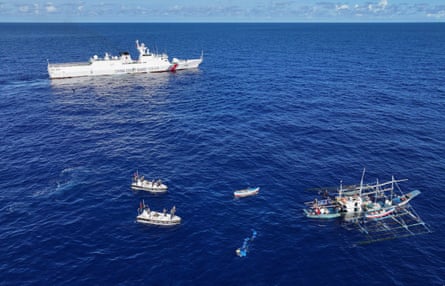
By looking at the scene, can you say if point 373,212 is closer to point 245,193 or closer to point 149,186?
point 245,193

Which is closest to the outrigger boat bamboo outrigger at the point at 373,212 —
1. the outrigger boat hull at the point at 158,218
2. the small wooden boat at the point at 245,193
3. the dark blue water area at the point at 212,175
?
the dark blue water area at the point at 212,175

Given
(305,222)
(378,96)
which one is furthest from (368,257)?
(378,96)

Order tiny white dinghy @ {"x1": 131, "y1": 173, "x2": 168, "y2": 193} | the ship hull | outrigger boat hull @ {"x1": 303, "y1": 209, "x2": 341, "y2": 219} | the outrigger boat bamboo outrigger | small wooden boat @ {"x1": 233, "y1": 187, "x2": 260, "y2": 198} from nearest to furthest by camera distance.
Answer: the outrigger boat bamboo outrigger, outrigger boat hull @ {"x1": 303, "y1": 209, "x2": 341, "y2": 219}, small wooden boat @ {"x1": 233, "y1": 187, "x2": 260, "y2": 198}, tiny white dinghy @ {"x1": 131, "y1": 173, "x2": 168, "y2": 193}, the ship hull

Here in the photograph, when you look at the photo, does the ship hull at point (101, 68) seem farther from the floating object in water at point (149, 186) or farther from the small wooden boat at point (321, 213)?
the small wooden boat at point (321, 213)

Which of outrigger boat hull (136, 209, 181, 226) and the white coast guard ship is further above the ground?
the white coast guard ship

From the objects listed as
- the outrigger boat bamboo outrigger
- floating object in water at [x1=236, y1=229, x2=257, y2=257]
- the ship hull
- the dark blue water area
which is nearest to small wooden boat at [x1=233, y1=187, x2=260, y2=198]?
the dark blue water area

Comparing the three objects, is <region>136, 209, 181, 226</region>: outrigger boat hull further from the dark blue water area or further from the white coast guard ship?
the white coast guard ship

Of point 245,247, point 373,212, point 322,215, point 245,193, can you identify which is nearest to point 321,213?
point 322,215
